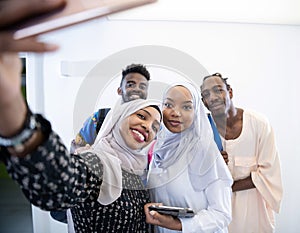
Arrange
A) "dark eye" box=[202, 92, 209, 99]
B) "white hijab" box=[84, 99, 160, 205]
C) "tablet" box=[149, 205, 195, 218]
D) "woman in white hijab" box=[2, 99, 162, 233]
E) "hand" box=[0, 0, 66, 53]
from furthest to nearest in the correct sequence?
"dark eye" box=[202, 92, 209, 99]
"tablet" box=[149, 205, 195, 218]
"white hijab" box=[84, 99, 160, 205]
"woman in white hijab" box=[2, 99, 162, 233]
"hand" box=[0, 0, 66, 53]

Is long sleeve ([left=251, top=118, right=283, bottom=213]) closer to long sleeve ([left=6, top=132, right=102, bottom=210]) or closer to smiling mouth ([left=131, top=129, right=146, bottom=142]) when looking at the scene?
smiling mouth ([left=131, top=129, right=146, bottom=142])

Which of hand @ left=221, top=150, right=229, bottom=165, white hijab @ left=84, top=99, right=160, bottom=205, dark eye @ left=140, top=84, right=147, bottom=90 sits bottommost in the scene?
hand @ left=221, top=150, right=229, bottom=165

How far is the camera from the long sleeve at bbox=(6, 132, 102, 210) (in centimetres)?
34

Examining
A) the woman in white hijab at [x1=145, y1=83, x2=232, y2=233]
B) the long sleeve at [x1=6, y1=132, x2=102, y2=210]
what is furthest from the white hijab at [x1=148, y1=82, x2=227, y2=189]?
the long sleeve at [x1=6, y1=132, x2=102, y2=210]

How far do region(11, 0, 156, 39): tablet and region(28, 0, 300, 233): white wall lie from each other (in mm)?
633

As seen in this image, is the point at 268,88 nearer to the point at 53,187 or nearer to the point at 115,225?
the point at 115,225

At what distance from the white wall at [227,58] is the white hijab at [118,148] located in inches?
7.5

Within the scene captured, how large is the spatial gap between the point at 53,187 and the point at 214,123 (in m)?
0.61

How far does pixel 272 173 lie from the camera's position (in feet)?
3.28

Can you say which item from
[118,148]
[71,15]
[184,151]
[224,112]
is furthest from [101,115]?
[71,15]

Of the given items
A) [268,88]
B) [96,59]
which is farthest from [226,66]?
[96,59]

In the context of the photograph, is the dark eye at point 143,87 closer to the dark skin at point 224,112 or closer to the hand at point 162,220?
the dark skin at point 224,112

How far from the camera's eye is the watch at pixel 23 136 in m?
0.32

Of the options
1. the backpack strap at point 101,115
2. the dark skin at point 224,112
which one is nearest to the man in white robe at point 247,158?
the dark skin at point 224,112
